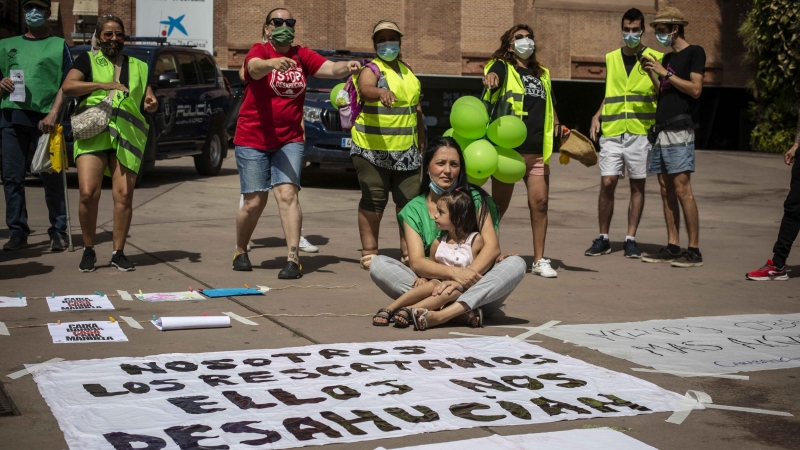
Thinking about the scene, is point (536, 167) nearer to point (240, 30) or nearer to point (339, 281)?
point (339, 281)

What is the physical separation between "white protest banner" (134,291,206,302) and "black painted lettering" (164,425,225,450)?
2.76m

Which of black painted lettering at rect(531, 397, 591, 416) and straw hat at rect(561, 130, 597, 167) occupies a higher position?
straw hat at rect(561, 130, 597, 167)

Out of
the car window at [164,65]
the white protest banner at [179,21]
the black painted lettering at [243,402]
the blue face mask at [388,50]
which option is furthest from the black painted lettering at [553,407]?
the white protest banner at [179,21]

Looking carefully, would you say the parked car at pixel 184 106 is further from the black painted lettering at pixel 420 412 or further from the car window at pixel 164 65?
the black painted lettering at pixel 420 412

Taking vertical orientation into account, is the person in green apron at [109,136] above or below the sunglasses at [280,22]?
below

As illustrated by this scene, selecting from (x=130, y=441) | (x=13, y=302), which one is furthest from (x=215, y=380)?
(x=13, y=302)

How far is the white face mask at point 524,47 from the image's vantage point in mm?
7797

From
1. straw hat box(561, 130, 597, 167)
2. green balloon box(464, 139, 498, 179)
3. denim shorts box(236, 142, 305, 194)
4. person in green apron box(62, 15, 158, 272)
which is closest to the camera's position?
green balloon box(464, 139, 498, 179)

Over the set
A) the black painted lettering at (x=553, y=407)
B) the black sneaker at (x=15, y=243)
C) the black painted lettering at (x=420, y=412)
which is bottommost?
the black sneaker at (x=15, y=243)

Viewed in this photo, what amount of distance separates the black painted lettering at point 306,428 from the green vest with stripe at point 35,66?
5665mm

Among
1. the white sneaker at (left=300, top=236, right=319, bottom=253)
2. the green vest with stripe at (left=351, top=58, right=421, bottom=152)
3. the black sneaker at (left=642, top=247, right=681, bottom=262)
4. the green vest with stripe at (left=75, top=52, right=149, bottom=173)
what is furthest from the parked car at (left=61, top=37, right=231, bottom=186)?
the black sneaker at (left=642, top=247, right=681, bottom=262)

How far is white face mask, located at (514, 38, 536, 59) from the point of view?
25.6ft

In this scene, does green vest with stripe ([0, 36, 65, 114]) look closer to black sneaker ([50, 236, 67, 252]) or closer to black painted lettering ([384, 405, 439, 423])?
black sneaker ([50, 236, 67, 252])

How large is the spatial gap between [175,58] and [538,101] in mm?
8398
